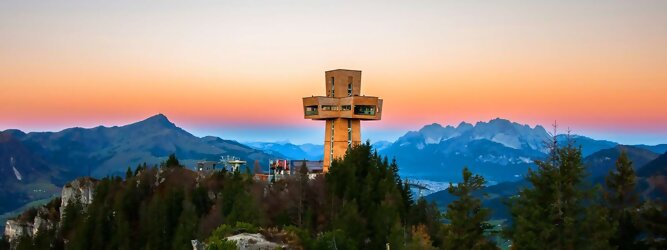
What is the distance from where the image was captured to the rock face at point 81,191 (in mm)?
165125

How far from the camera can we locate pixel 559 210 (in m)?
52.1

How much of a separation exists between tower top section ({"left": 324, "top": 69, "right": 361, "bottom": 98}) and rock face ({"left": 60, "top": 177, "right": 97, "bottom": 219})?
2722 inches

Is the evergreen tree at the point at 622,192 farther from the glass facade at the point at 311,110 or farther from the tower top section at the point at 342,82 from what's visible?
the glass facade at the point at 311,110

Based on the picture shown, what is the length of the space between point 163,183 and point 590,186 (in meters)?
101

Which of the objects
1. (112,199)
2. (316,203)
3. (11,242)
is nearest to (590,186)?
(316,203)

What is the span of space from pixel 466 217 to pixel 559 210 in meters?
11.5

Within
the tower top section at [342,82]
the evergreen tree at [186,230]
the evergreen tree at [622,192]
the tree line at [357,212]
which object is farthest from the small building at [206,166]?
the evergreen tree at [622,192]

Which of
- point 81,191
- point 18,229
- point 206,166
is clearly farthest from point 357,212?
point 18,229

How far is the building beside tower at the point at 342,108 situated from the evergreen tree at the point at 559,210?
81.6m

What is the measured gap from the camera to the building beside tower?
13500 centimetres

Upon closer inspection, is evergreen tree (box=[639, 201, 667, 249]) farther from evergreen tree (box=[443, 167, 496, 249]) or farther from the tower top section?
the tower top section

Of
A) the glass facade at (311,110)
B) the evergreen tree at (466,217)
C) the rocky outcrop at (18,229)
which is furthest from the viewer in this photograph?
the rocky outcrop at (18,229)

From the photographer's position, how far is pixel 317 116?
13788 centimetres

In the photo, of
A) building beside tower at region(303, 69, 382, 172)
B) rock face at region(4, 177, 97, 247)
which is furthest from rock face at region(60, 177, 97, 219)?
building beside tower at region(303, 69, 382, 172)
